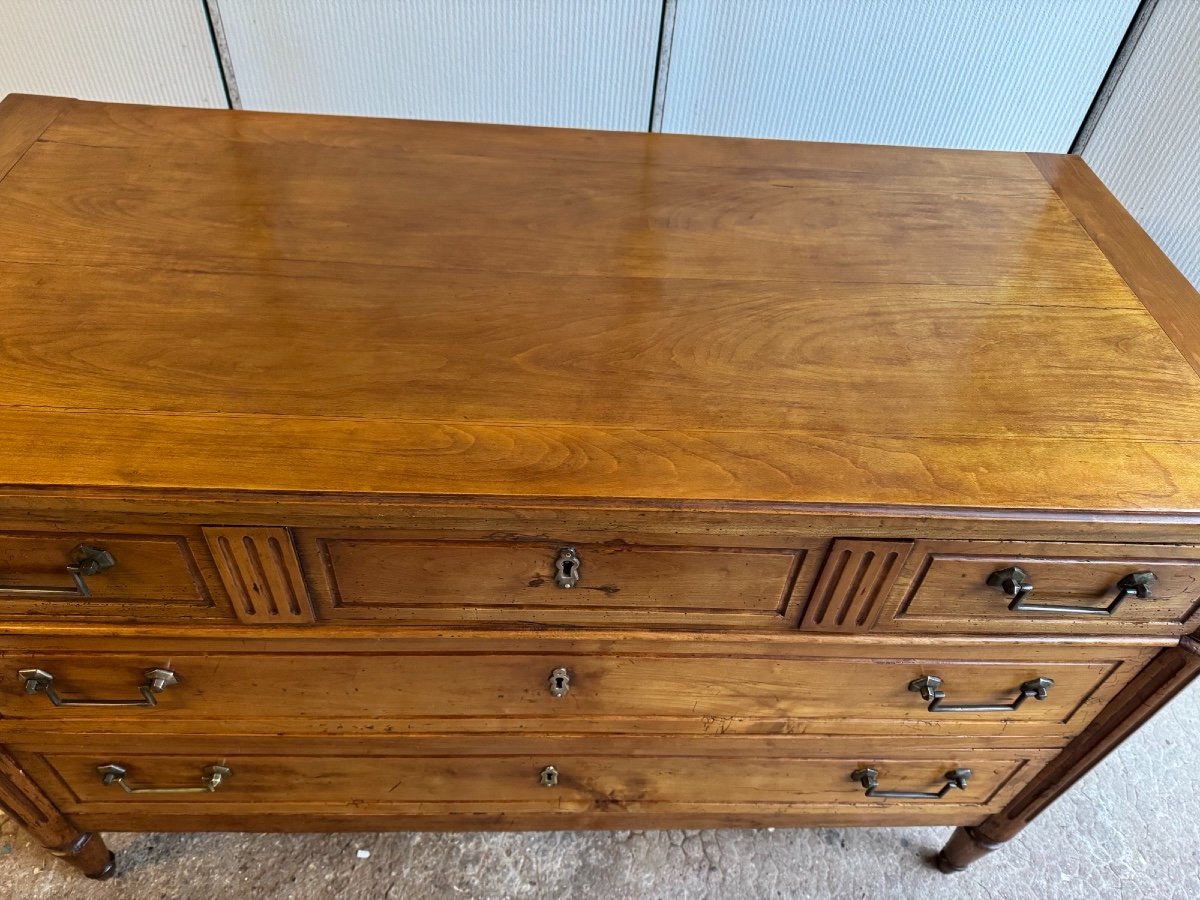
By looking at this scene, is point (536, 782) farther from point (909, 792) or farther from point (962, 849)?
point (962, 849)

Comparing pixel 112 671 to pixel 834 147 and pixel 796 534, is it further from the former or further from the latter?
pixel 834 147

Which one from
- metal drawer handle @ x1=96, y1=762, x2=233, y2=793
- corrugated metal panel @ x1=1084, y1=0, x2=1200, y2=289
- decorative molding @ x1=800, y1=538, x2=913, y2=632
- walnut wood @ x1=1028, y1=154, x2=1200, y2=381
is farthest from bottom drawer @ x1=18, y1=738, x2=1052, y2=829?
corrugated metal panel @ x1=1084, y1=0, x2=1200, y2=289

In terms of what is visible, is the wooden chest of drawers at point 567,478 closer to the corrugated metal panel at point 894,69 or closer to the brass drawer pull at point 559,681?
the brass drawer pull at point 559,681

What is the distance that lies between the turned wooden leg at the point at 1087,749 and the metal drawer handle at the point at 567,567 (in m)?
0.72

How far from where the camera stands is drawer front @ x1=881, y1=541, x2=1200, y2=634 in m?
0.82

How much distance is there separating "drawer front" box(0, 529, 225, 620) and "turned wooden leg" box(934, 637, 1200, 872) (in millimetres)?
1095

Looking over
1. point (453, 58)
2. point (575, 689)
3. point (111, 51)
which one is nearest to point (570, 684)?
point (575, 689)

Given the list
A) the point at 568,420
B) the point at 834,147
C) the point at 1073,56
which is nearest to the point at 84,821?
the point at 568,420

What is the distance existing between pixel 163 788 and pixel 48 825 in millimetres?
183

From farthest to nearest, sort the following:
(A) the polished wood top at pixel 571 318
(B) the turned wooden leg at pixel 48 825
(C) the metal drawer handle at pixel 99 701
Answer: (B) the turned wooden leg at pixel 48 825
(C) the metal drawer handle at pixel 99 701
(A) the polished wood top at pixel 571 318

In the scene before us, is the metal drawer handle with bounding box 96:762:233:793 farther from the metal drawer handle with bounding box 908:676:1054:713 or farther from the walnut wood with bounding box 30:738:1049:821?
the metal drawer handle with bounding box 908:676:1054:713

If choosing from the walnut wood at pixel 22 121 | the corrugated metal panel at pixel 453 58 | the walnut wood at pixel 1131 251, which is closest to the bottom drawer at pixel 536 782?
the walnut wood at pixel 1131 251

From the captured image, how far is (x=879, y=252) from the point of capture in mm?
1044

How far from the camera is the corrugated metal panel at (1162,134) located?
1.30 metres
